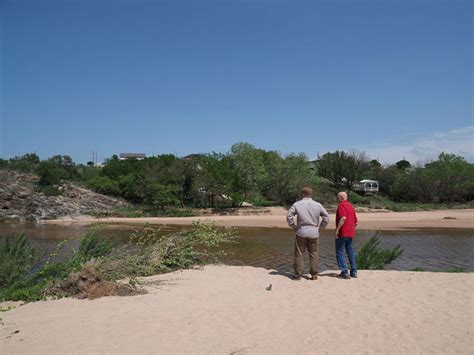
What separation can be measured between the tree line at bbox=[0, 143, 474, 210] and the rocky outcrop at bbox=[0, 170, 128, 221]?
1.52 meters

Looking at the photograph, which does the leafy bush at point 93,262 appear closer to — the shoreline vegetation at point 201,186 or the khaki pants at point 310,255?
the khaki pants at point 310,255

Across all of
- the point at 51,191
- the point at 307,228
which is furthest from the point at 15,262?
the point at 51,191

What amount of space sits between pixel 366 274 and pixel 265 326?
4.02 metres

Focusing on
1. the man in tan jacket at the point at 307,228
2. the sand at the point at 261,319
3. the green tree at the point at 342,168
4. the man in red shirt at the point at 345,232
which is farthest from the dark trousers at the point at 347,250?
the green tree at the point at 342,168

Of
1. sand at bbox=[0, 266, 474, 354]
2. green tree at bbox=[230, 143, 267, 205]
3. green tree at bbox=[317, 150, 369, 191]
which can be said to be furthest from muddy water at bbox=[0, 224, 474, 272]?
green tree at bbox=[317, 150, 369, 191]

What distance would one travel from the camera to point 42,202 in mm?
40312

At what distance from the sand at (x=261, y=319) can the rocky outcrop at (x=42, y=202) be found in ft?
115

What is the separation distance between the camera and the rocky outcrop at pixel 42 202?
3856cm

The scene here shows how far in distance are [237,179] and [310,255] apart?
3799cm

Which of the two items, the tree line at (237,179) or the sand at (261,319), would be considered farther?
the tree line at (237,179)

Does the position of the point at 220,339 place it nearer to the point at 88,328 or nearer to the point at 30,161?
the point at 88,328

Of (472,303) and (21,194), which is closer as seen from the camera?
(472,303)

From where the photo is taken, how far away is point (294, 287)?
727 cm

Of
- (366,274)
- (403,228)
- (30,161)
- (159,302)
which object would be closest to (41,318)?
(159,302)
